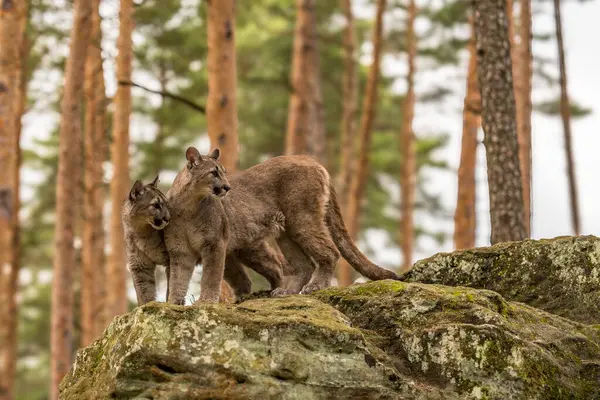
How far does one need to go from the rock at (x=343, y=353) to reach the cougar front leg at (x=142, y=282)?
5.29 ft

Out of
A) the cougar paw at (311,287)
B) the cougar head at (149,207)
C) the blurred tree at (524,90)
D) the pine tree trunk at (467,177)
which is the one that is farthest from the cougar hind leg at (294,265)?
the pine tree trunk at (467,177)

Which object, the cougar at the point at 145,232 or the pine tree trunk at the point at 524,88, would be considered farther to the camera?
the pine tree trunk at the point at 524,88

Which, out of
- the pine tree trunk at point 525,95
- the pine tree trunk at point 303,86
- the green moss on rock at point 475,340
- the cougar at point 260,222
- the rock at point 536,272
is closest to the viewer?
the green moss on rock at point 475,340

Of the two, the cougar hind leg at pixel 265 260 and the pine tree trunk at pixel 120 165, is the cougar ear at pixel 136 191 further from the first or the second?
the pine tree trunk at pixel 120 165

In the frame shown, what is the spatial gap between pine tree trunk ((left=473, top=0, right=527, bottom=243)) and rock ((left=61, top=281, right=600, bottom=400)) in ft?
15.0

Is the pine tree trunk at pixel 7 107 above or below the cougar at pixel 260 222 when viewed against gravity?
above

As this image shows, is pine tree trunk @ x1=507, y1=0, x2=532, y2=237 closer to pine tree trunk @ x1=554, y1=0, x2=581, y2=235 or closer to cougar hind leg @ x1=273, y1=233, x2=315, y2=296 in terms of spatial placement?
pine tree trunk @ x1=554, y1=0, x2=581, y2=235

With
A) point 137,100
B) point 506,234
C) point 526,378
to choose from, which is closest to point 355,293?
point 526,378

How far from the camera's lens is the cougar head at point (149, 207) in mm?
8586

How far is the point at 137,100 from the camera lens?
29.0 m

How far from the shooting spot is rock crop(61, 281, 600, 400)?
6.10m

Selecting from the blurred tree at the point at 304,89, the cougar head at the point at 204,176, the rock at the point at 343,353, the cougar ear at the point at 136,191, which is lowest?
the rock at the point at 343,353

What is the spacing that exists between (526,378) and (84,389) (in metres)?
3.17

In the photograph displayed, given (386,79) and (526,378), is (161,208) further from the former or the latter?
(386,79)
